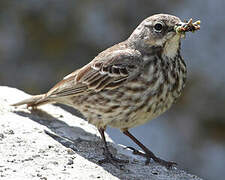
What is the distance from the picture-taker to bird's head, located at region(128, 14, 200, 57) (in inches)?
249

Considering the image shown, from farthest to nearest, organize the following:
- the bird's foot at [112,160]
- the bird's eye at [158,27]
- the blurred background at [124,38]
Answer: the blurred background at [124,38], the bird's eye at [158,27], the bird's foot at [112,160]

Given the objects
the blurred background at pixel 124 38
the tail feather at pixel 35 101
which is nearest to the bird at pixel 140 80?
the tail feather at pixel 35 101

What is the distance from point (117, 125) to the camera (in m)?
6.50

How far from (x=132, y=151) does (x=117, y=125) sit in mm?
634

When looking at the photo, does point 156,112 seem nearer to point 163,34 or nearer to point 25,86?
point 163,34

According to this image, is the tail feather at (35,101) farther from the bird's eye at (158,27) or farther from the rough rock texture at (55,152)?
the bird's eye at (158,27)

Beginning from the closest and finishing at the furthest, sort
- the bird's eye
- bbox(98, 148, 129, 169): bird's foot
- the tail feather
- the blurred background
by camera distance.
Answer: bbox(98, 148, 129, 169): bird's foot → the bird's eye → the tail feather → the blurred background

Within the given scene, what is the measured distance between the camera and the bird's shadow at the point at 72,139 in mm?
6367

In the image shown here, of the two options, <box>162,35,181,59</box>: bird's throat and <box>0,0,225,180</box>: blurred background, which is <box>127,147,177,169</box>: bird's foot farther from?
<box>0,0,225,180</box>: blurred background

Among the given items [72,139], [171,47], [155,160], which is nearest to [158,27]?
[171,47]

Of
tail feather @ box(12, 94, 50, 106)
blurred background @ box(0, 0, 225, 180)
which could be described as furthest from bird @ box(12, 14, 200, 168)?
blurred background @ box(0, 0, 225, 180)

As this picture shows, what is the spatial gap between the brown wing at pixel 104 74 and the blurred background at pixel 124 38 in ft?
7.45

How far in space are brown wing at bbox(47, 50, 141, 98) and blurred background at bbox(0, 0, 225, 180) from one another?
2.27 m

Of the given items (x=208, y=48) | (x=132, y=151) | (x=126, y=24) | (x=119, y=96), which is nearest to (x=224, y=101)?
(x=208, y=48)
